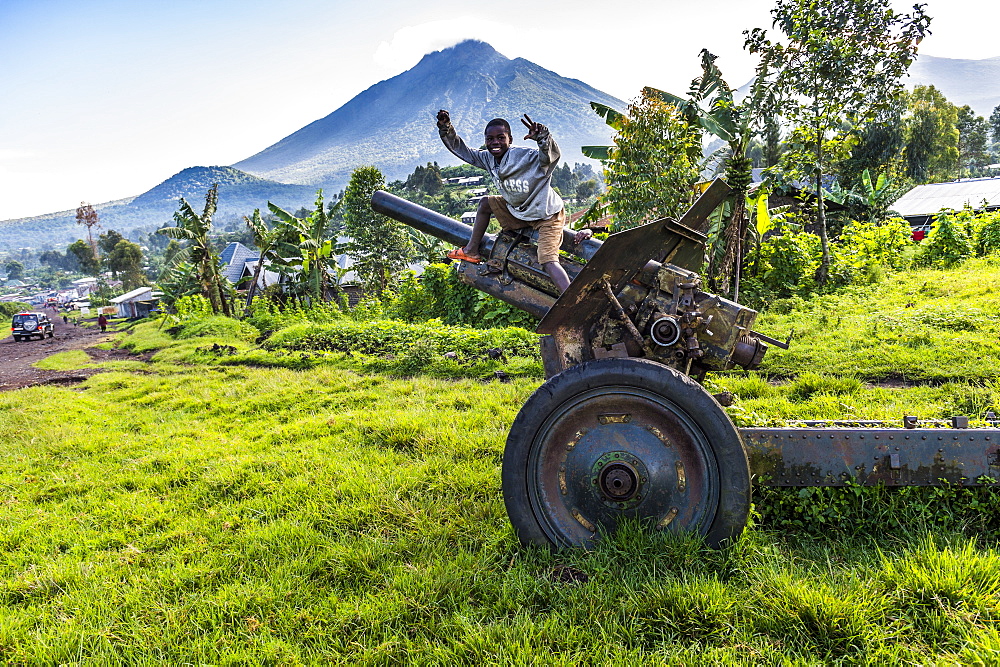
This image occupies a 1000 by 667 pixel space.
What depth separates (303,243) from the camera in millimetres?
18125

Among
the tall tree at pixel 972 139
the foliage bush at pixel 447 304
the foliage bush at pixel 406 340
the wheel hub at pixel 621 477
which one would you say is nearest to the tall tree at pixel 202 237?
the foliage bush at pixel 447 304

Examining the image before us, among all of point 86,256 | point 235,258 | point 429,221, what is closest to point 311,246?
point 429,221

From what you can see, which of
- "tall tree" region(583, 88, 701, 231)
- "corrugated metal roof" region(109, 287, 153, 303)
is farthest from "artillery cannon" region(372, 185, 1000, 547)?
"corrugated metal roof" region(109, 287, 153, 303)

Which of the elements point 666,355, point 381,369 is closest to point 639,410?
point 666,355

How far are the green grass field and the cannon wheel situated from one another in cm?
13

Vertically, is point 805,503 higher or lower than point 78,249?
lower

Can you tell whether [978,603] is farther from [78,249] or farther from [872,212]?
[78,249]

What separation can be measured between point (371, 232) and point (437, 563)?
2979 centimetres

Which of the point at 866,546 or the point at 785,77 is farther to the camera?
the point at 785,77

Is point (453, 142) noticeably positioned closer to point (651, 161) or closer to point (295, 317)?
point (651, 161)

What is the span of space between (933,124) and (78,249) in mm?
83014

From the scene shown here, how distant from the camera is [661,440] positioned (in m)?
2.48

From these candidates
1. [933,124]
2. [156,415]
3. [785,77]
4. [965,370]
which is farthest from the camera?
[933,124]

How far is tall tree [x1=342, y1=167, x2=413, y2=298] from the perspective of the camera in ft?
96.5
